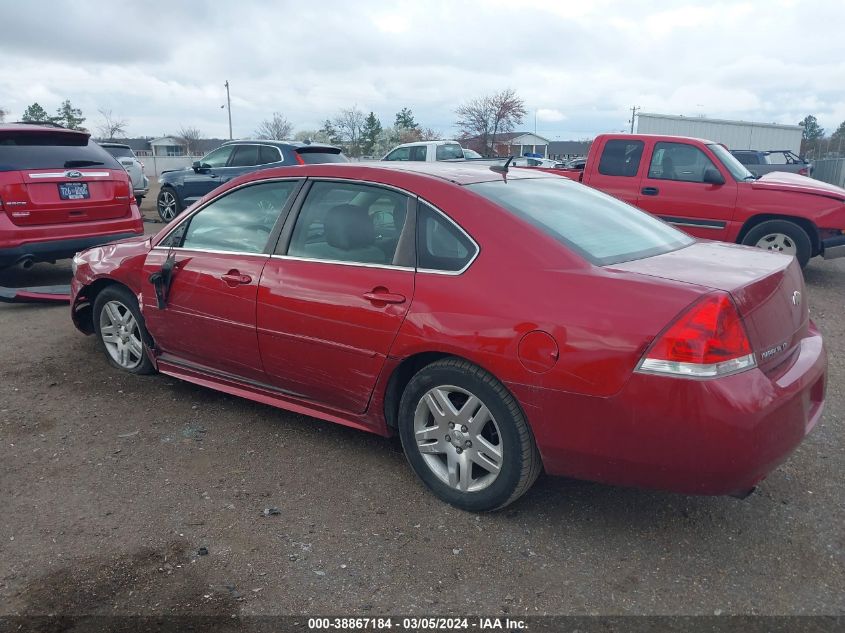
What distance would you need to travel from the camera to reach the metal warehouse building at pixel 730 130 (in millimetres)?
33531

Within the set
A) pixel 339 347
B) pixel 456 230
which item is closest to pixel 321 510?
pixel 339 347

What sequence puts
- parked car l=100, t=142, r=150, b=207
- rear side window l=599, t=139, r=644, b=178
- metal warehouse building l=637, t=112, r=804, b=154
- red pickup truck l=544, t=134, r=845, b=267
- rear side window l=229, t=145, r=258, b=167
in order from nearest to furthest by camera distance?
red pickup truck l=544, t=134, r=845, b=267, rear side window l=599, t=139, r=644, b=178, rear side window l=229, t=145, r=258, b=167, parked car l=100, t=142, r=150, b=207, metal warehouse building l=637, t=112, r=804, b=154

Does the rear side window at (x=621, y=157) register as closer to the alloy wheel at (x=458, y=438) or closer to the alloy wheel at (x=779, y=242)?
the alloy wheel at (x=779, y=242)

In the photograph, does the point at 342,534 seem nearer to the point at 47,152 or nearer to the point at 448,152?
the point at 47,152

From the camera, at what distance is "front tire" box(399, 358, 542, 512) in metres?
2.96

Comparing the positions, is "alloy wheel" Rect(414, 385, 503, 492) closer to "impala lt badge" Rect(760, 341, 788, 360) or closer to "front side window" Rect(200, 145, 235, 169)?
"impala lt badge" Rect(760, 341, 788, 360)

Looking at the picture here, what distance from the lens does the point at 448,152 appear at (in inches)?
653

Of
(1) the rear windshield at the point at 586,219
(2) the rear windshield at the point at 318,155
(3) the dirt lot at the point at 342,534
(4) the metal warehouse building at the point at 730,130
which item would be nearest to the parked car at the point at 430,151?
(2) the rear windshield at the point at 318,155

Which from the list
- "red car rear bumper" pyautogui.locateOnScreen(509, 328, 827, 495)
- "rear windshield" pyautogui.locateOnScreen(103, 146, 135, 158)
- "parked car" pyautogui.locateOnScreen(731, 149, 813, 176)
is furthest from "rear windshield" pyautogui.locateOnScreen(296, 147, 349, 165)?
"parked car" pyautogui.locateOnScreen(731, 149, 813, 176)

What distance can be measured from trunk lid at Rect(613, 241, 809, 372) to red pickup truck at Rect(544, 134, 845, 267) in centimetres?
566

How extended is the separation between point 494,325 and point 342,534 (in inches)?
44.5

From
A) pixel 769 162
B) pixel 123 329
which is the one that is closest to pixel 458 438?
pixel 123 329

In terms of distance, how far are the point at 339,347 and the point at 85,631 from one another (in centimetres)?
156

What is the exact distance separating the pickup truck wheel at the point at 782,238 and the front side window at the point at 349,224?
6406 mm
